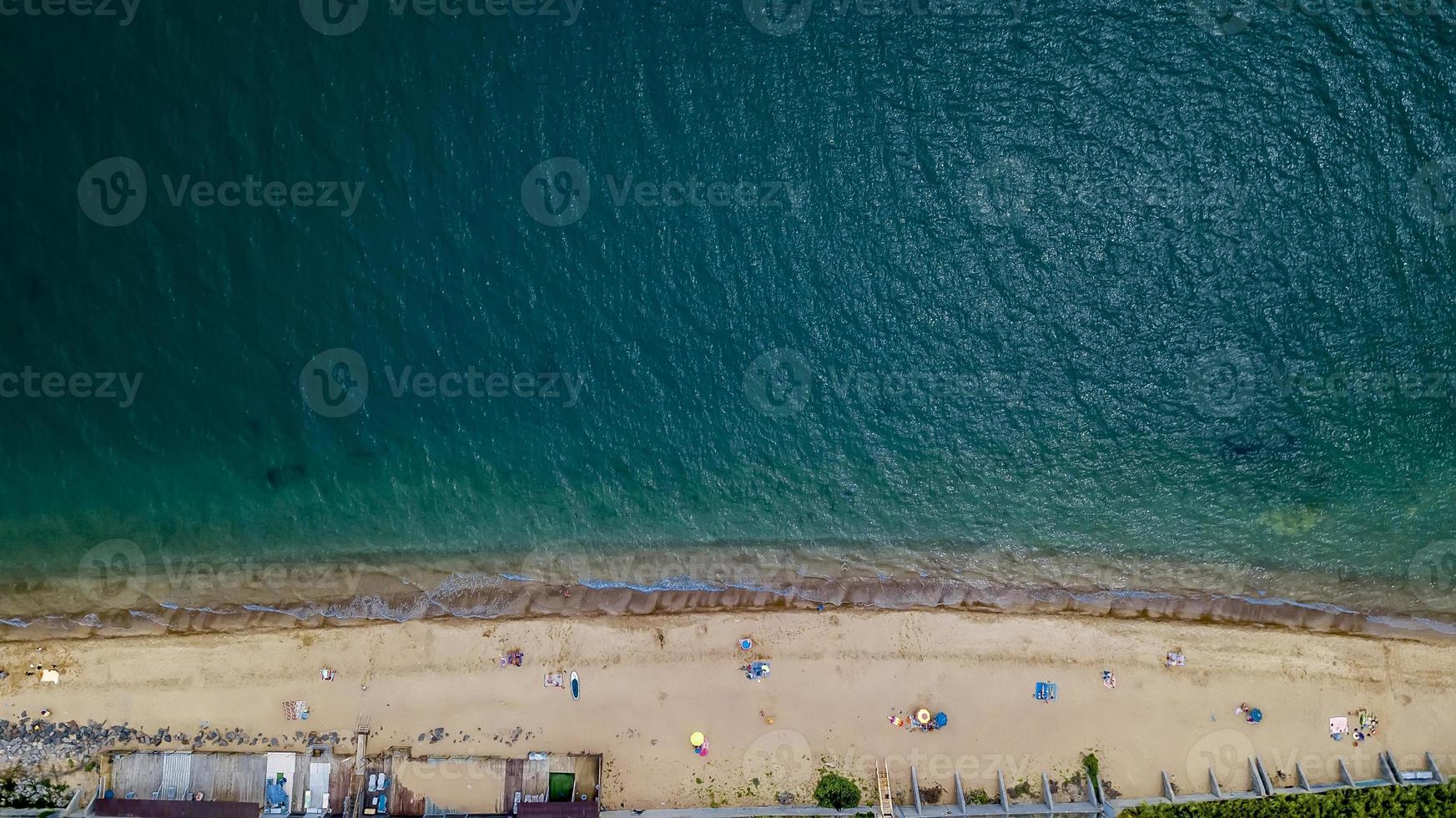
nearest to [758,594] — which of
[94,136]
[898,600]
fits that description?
[898,600]

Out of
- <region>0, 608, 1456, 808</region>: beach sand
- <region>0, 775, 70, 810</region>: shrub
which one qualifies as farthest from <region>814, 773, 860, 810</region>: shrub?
<region>0, 775, 70, 810</region>: shrub

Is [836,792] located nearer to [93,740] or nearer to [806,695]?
[806,695]

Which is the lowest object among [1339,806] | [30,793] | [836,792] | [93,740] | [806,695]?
[1339,806]

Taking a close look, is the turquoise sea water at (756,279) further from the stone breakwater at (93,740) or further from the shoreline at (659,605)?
the stone breakwater at (93,740)

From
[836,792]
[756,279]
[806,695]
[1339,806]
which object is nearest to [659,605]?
[806,695]

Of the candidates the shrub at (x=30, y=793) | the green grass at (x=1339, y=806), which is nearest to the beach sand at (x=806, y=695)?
the green grass at (x=1339, y=806)

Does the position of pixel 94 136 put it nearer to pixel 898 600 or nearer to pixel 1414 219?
pixel 898 600

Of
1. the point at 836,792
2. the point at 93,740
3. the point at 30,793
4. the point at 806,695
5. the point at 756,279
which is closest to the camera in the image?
the point at 30,793
